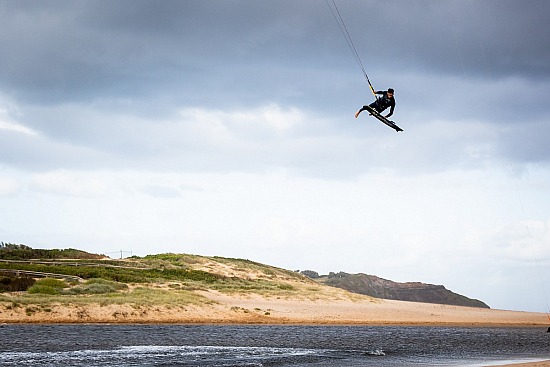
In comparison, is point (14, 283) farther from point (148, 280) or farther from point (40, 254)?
point (40, 254)

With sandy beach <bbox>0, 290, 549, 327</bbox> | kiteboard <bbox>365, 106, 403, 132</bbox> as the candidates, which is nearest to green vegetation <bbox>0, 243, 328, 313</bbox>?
sandy beach <bbox>0, 290, 549, 327</bbox>

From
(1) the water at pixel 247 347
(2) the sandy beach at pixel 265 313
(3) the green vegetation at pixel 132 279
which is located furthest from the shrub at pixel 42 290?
(1) the water at pixel 247 347

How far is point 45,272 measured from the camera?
196 ft

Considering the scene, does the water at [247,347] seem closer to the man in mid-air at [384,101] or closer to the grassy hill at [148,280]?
the man in mid-air at [384,101]

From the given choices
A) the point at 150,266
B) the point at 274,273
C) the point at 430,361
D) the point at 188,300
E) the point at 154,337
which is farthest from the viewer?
the point at 274,273

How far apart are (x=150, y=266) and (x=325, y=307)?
96.6 ft

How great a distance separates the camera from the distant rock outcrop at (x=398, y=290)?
108188 mm

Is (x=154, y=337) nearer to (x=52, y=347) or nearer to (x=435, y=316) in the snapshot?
(x=52, y=347)

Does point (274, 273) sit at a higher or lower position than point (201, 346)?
higher

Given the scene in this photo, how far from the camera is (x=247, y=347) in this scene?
30.5 metres

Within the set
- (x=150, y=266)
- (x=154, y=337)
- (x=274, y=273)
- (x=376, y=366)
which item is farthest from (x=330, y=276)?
(x=376, y=366)

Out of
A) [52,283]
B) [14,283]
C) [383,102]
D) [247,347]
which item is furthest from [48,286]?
[383,102]

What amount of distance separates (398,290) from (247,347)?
8941cm

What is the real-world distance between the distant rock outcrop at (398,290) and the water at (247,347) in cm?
6583
